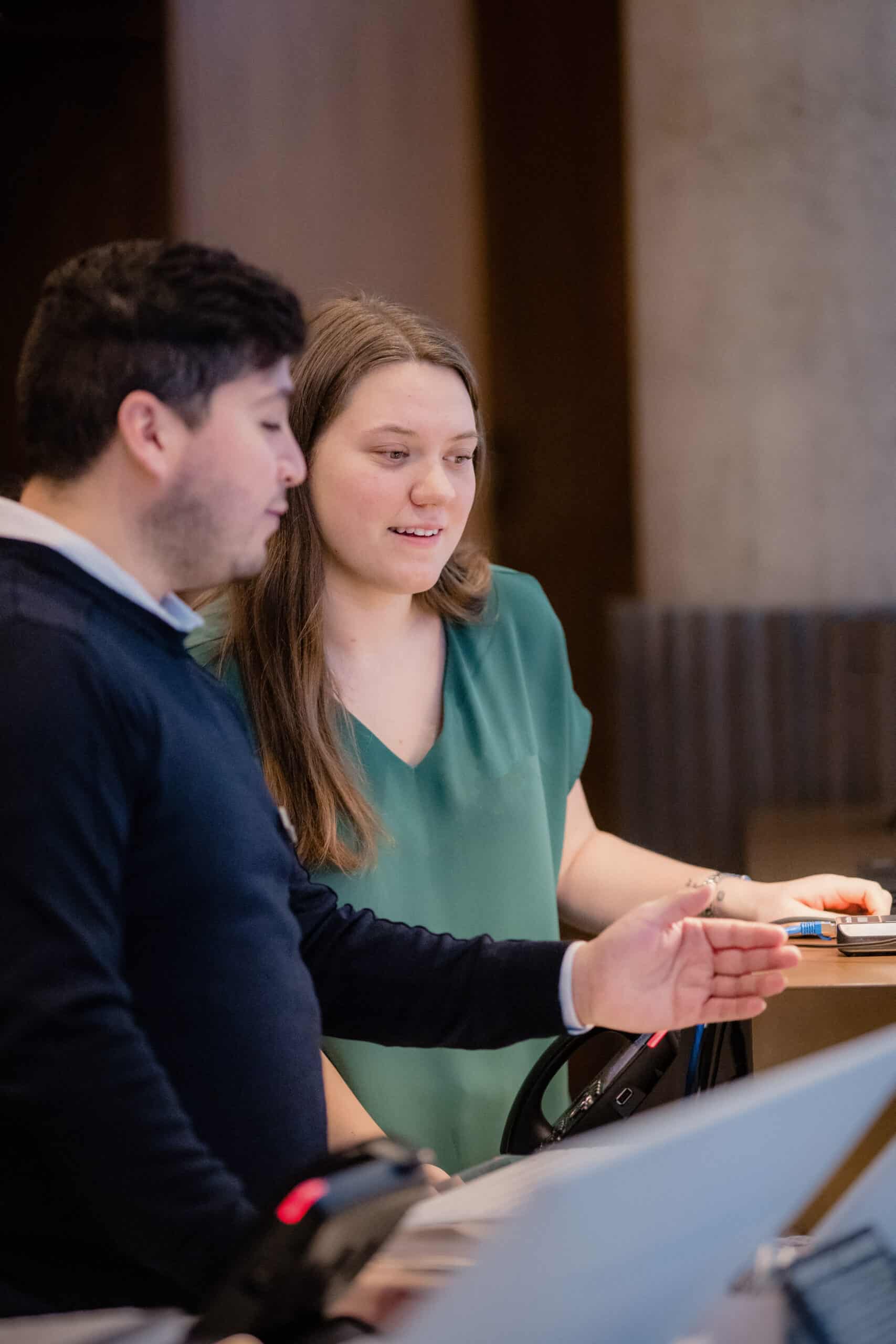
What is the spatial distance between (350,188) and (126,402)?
313cm

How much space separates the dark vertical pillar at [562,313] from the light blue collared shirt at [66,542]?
2.90 meters

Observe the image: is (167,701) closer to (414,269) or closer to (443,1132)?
(443,1132)

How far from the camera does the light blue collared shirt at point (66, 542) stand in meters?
A: 0.87

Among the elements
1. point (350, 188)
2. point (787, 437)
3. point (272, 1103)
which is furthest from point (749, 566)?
point (272, 1103)

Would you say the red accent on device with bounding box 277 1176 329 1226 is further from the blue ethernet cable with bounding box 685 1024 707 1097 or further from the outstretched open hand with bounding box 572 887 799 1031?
the blue ethernet cable with bounding box 685 1024 707 1097

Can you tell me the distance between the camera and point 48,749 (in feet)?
2.64

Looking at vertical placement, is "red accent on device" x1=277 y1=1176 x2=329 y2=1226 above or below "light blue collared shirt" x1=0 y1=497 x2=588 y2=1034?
below

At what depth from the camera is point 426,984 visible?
115 cm

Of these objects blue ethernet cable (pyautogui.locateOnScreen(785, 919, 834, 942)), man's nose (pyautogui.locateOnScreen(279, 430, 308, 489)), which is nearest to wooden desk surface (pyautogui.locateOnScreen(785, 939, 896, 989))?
blue ethernet cable (pyautogui.locateOnScreen(785, 919, 834, 942))

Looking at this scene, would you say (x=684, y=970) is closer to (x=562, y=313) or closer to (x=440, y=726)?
(x=440, y=726)

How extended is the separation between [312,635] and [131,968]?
69cm

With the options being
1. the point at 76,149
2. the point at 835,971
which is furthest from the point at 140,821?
the point at 76,149

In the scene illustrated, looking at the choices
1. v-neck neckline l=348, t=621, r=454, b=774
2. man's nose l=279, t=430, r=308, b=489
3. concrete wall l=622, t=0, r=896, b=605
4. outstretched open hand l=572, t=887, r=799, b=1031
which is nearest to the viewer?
man's nose l=279, t=430, r=308, b=489

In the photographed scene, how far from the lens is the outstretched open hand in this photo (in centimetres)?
109
